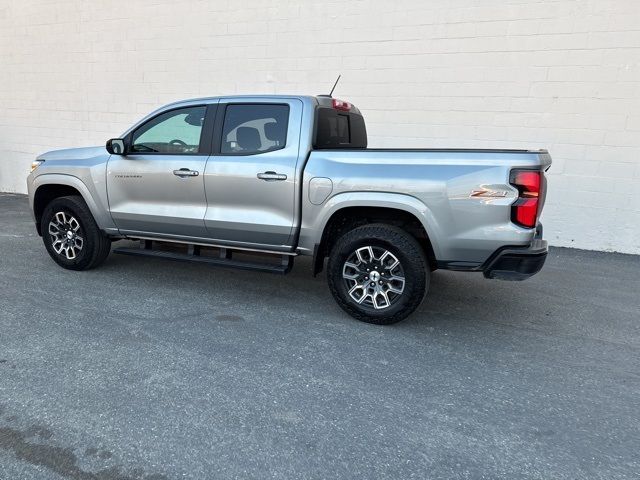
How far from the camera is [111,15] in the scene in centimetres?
965

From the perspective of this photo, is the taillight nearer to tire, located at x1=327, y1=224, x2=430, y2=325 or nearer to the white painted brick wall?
tire, located at x1=327, y1=224, x2=430, y2=325

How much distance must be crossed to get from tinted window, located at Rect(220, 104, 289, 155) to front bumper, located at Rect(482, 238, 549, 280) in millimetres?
2118

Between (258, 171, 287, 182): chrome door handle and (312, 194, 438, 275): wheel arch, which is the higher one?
(258, 171, 287, 182): chrome door handle

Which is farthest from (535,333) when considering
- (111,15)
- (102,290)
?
(111,15)

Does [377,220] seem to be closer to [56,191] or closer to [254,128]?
[254,128]

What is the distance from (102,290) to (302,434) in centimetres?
309

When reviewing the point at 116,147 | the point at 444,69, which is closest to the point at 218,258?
the point at 116,147

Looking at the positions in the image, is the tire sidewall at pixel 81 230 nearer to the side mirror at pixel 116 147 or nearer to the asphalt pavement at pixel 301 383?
the asphalt pavement at pixel 301 383

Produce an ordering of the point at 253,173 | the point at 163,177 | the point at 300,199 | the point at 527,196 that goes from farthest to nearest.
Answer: the point at 163,177 → the point at 253,173 → the point at 300,199 → the point at 527,196

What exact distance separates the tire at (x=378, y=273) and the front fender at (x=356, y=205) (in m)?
0.20

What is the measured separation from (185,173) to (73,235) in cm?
174

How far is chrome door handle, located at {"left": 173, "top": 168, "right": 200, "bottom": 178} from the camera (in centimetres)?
444

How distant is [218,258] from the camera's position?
4.66 meters

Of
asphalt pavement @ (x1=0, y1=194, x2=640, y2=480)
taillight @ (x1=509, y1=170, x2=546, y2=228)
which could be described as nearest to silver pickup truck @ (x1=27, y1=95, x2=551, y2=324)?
taillight @ (x1=509, y1=170, x2=546, y2=228)
